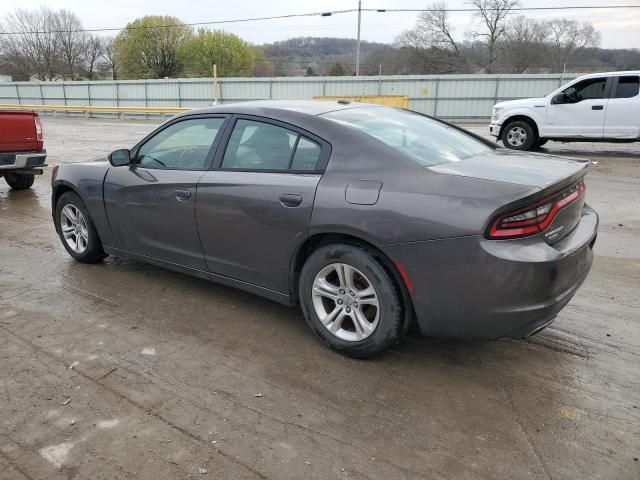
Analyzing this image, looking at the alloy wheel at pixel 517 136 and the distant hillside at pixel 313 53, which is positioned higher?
the distant hillside at pixel 313 53

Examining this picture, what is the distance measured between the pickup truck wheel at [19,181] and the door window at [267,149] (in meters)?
7.27

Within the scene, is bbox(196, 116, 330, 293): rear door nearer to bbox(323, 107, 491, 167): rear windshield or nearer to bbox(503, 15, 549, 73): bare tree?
bbox(323, 107, 491, 167): rear windshield

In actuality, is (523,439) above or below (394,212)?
below

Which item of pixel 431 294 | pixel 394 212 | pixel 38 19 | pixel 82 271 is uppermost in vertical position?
pixel 38 19

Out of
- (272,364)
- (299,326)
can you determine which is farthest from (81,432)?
(299,326)

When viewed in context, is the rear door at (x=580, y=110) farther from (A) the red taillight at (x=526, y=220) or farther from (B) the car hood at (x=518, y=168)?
(A) the red taillight at (x=526, y=220)

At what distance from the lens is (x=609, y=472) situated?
2285 mm

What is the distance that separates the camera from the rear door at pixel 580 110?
12297mm

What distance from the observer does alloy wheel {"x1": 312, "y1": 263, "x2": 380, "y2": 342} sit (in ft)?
10.3

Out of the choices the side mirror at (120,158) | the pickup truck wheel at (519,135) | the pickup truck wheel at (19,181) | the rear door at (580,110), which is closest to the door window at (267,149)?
the side mirror at (120,158)

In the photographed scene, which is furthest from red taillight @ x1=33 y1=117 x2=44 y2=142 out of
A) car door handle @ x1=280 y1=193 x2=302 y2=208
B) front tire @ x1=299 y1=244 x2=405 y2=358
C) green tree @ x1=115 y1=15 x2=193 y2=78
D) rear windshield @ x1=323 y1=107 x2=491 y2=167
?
green tree @ x1=115 y1=15 x2=193 y2=78

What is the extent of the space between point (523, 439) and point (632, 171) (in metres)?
10.1

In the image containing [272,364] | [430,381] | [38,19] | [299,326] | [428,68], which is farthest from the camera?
[38,19]

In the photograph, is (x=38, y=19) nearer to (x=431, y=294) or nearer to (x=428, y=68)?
(x=428, y=68)
